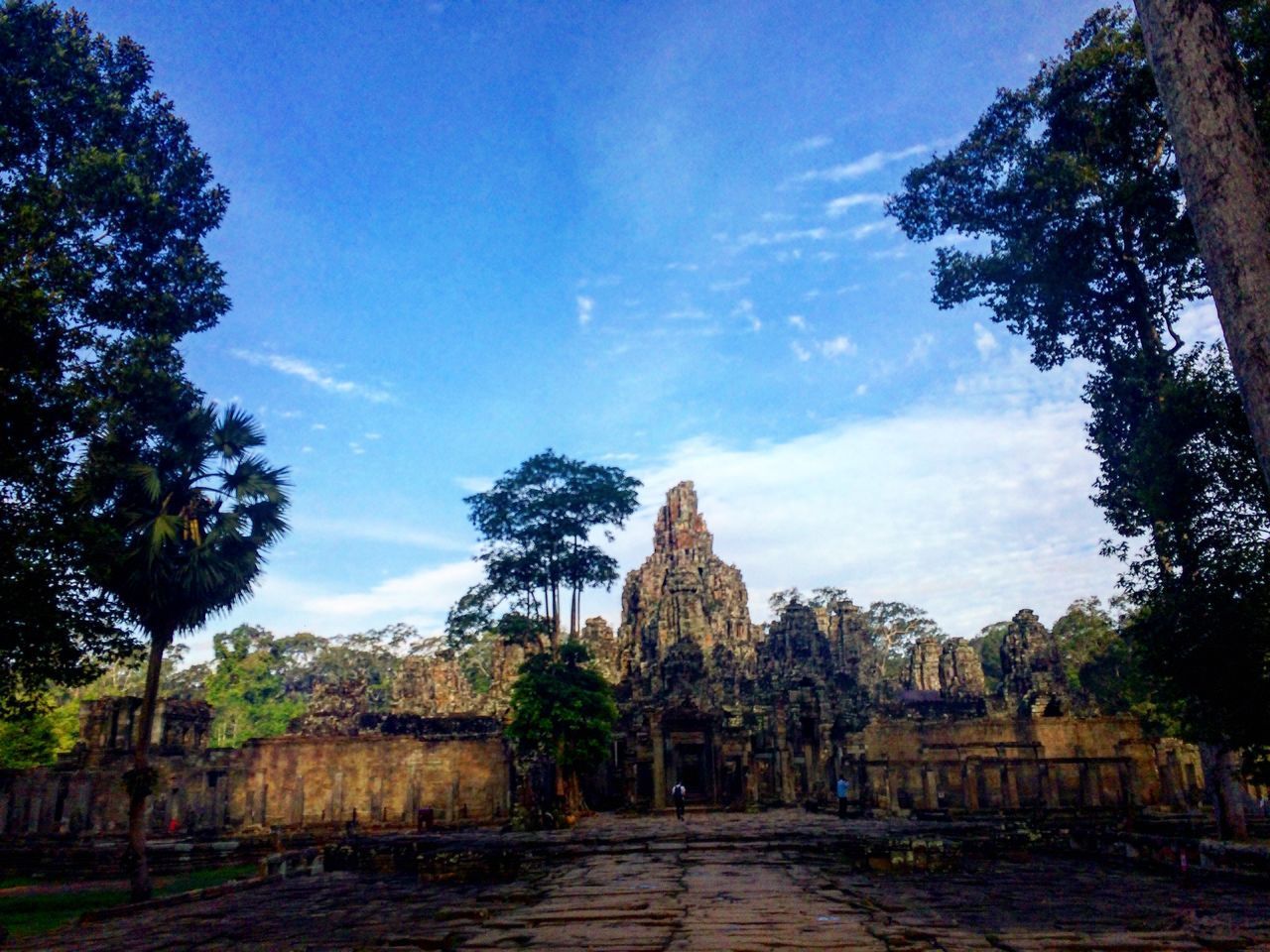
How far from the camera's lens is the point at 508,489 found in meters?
35.7

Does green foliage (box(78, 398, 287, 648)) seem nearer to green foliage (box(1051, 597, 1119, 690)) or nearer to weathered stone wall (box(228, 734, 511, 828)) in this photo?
weathered stone wall (box(228, 734, 511, 828))

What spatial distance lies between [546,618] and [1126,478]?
23.5 metres

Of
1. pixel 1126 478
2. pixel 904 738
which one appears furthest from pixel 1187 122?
pixel 904 738

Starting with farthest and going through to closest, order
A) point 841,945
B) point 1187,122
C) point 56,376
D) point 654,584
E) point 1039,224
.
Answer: point 654,584 → point 1039,224 → point 56,376 → point 841,945 → point 1187,122

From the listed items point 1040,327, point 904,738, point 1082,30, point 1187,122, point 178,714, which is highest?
point 1082,30

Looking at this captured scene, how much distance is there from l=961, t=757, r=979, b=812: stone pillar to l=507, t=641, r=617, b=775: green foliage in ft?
38.0

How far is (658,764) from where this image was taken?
31203mm

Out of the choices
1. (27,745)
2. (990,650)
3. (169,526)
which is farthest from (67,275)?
(990,650)

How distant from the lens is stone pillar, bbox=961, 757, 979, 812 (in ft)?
80.0

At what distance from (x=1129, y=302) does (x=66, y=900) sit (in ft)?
83.3

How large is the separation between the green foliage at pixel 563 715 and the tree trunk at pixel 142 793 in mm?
13972

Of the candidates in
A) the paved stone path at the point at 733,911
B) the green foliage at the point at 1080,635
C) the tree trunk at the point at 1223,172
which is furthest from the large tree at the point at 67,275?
the green foliage at the point at 1080,635

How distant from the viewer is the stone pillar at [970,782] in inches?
960

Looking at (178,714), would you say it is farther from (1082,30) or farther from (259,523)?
(1082,30)
